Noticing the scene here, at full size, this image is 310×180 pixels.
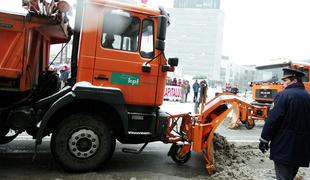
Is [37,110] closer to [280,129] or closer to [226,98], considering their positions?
[226,98]

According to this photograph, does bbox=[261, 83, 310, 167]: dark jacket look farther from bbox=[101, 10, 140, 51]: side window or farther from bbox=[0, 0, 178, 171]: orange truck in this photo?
bbox=[101, 10, 140, 51]: side window

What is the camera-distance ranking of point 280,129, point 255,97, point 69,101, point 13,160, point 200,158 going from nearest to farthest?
point 280,129
point 69,101
point 13,160
point 200,158
point 255,97

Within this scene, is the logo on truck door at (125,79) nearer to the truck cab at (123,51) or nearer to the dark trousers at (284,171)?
the truck cab at (123,51)

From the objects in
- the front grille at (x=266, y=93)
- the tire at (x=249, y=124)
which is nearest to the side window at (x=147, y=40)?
the tire at (x=249, y=124)

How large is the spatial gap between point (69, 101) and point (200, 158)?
121 inches

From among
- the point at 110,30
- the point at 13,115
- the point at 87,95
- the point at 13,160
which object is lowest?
the point at 13,160

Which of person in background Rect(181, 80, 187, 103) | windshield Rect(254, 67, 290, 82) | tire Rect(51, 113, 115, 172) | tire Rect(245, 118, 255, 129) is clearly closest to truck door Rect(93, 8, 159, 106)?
tire Rect(51, 113, 115, 172)

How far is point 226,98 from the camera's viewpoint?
243 inches

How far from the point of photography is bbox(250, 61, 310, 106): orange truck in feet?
46.6

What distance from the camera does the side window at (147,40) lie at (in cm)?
557

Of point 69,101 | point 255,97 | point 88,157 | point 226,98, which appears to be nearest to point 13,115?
point 69,101

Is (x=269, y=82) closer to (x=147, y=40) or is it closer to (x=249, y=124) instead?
(x=249, y=124)

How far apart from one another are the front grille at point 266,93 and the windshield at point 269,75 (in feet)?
1.87

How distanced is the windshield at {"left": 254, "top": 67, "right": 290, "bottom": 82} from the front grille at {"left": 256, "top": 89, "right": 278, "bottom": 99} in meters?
0.57
